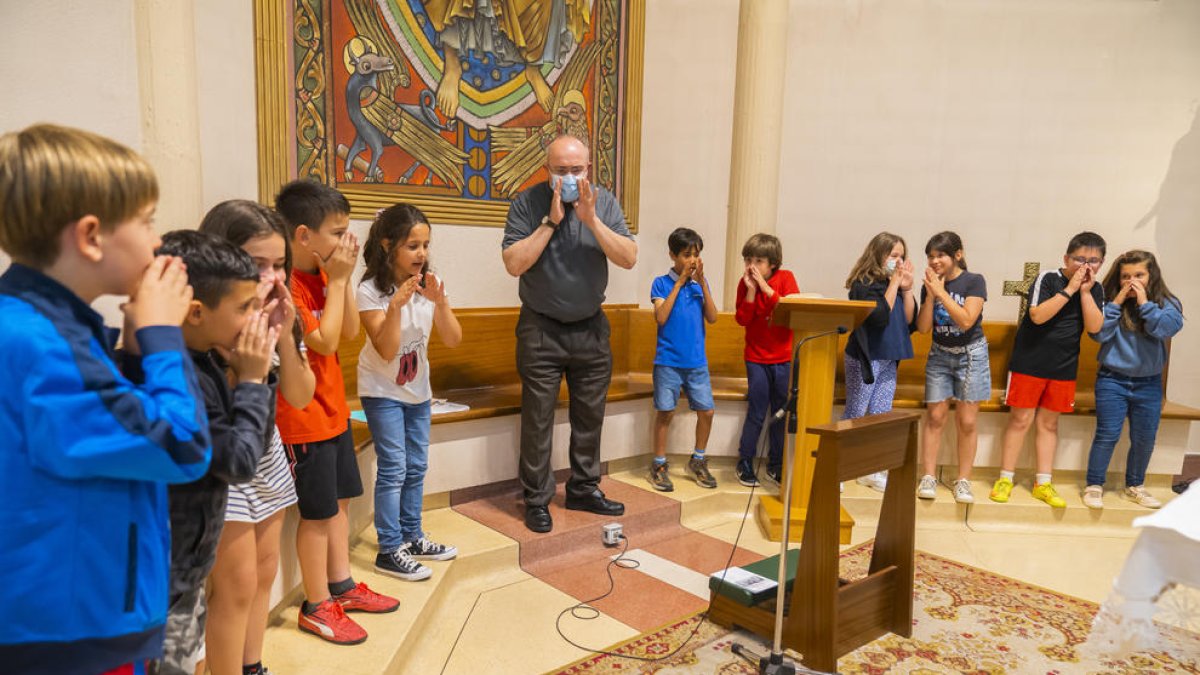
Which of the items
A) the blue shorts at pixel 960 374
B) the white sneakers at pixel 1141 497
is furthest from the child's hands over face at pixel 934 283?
the white sneakers at pixel 1141 497

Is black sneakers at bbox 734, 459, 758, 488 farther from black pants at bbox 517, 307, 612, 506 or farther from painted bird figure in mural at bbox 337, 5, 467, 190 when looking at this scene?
painted bird figure in mural at bbox 337, 5, 467, 190

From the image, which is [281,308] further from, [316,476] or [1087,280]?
[1087,280]

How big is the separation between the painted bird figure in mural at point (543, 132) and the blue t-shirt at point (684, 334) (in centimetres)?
116

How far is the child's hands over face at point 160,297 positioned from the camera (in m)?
1.13

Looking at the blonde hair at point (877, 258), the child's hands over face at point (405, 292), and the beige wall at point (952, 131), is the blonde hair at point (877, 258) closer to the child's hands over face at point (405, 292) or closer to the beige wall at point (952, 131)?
the beige wall at point (952, 131)

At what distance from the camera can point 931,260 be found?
427 centimetres

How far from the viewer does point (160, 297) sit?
1.14 metres

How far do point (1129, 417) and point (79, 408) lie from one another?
5.03 m

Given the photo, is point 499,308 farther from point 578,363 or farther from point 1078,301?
point 1078,301

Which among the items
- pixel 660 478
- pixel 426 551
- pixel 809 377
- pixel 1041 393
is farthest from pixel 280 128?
pixel 1041 393

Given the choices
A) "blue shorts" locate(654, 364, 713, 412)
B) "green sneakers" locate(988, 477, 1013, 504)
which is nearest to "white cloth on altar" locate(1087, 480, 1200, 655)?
"blue shorts" locate(654, 364, 713, 412)

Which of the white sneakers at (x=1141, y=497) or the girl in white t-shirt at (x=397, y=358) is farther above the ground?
the girl in white t-shirt at (x=397, y=358)

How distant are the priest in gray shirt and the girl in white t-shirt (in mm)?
605

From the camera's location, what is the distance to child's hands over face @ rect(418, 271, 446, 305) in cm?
270
